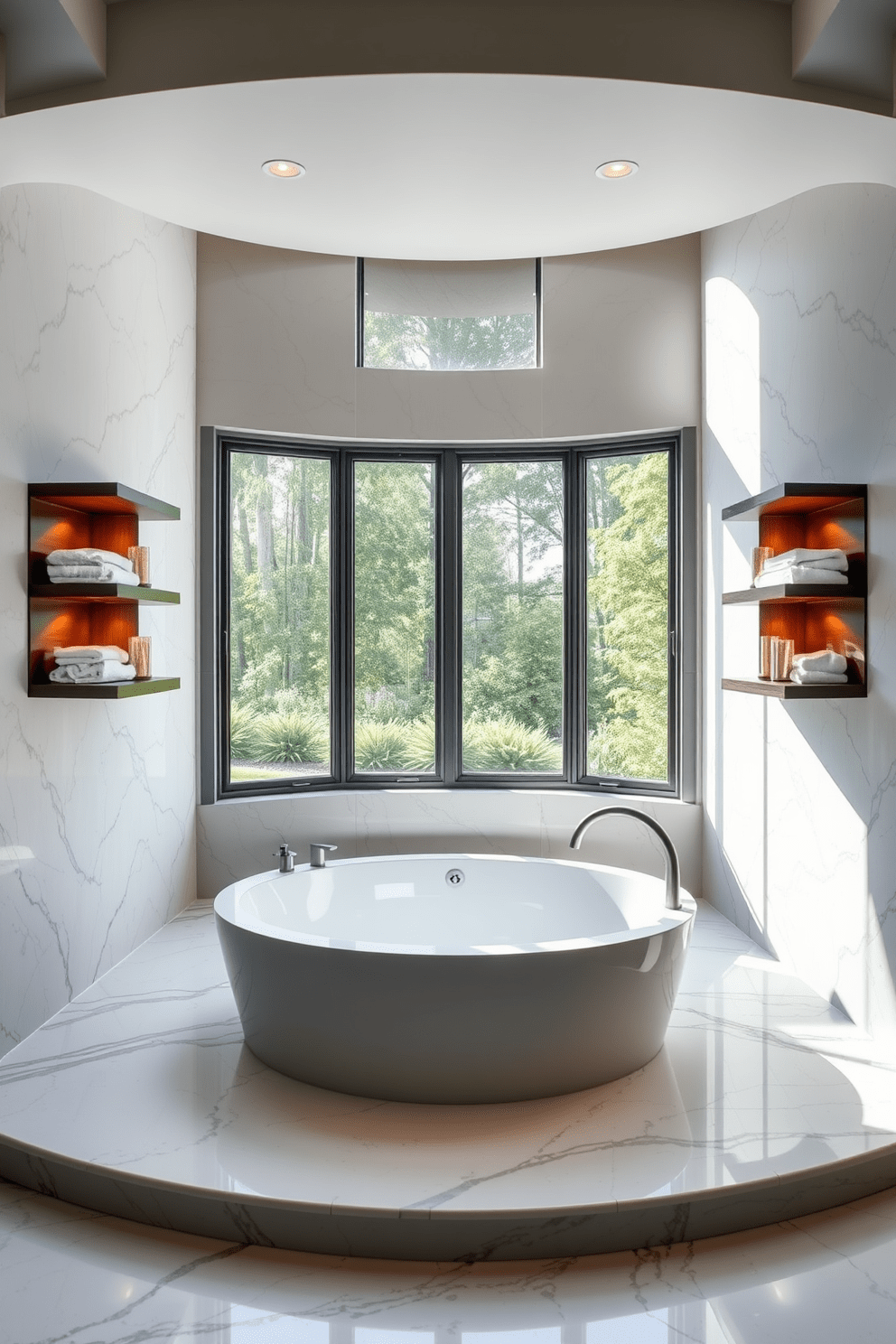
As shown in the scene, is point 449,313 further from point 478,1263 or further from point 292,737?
point 478,1263

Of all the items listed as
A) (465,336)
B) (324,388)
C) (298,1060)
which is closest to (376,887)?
(298,1060)

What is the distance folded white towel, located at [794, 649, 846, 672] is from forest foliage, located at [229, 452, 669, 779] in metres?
1.40

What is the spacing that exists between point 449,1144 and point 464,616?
2547mm

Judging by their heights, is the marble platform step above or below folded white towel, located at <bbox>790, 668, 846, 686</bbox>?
below

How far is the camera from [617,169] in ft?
8.90

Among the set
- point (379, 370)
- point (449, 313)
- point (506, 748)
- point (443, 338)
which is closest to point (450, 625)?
point (506, 748)

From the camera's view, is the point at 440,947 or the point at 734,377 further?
the point at 734,377

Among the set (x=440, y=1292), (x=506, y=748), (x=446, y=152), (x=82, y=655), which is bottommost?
(x=440, y=1292)

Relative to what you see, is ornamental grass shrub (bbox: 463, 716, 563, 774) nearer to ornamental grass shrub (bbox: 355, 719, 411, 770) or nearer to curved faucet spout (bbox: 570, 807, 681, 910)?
ornamental grass shrub (bbox: 355, 719, 411, 770)

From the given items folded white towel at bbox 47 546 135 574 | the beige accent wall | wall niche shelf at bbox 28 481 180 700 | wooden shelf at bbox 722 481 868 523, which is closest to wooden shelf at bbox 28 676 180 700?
wall niche shelf at bbox 28 481 180 700

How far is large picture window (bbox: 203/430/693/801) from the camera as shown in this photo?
4164 millimetres

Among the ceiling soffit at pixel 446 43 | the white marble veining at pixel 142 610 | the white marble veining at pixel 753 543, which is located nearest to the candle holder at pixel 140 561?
the white marble veining at pixel 142 610

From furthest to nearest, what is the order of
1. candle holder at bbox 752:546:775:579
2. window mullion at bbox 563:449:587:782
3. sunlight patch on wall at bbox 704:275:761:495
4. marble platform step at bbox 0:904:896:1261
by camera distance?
window mullion at bbox 563:449:587:782 < sunlight patch on wall at bbox 704:275:761:495 < candle holder at bbox 752:546:775:579 < marble platform step at bbox 0:904:896:1261

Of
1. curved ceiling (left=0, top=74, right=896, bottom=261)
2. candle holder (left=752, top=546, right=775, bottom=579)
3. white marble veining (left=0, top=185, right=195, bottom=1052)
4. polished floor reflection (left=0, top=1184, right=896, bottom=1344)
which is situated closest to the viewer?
polished floor reflection (left=0, top=1184, right=896, bottom=1344)
